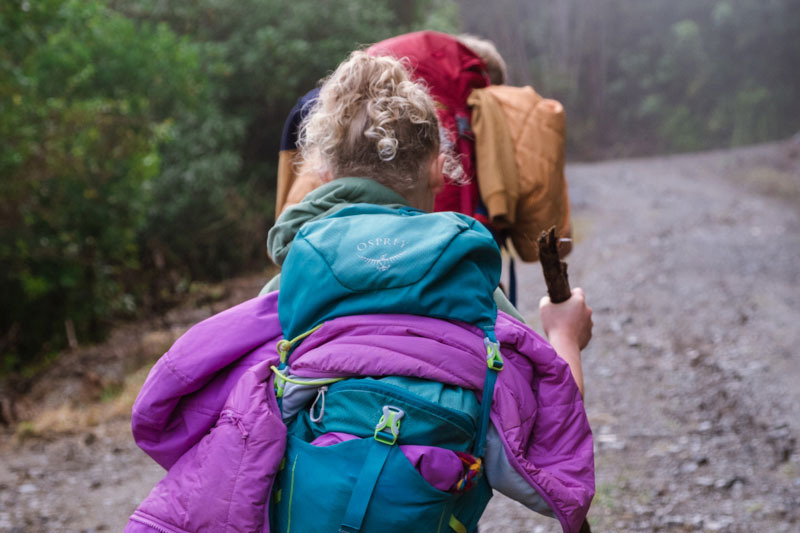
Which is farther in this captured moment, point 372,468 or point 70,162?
point 70,162

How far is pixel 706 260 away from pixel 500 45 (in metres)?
24.4

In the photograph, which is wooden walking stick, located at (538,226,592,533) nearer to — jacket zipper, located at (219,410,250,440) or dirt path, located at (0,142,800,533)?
jacket zipper, located at (219,410,250,440)

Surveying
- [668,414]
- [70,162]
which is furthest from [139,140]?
[668,414]

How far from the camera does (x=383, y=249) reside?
1377 millimetres

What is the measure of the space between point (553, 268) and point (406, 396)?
1.81 feet

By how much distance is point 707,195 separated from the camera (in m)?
14.5

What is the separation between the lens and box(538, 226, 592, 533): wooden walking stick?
163 centimetres

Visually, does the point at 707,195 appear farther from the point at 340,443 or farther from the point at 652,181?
the point at 340,443

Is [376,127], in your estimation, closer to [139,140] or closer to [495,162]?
[495,162]

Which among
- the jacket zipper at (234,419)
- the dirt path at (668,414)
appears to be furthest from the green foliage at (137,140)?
the jacket zipper at (234,419)

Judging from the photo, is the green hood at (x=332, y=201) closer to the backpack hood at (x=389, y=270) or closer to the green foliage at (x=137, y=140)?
the backpack hood at (x=389, y=270)

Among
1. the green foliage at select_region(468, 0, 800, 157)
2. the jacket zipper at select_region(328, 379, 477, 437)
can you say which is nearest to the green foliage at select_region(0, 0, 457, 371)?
the jacket zipper at select_region(328, 379, 477, 437)

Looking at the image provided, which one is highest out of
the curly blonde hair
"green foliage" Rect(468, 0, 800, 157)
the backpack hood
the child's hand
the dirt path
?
the curly blonde hair

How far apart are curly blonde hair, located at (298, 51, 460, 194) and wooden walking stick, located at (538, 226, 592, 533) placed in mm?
291
